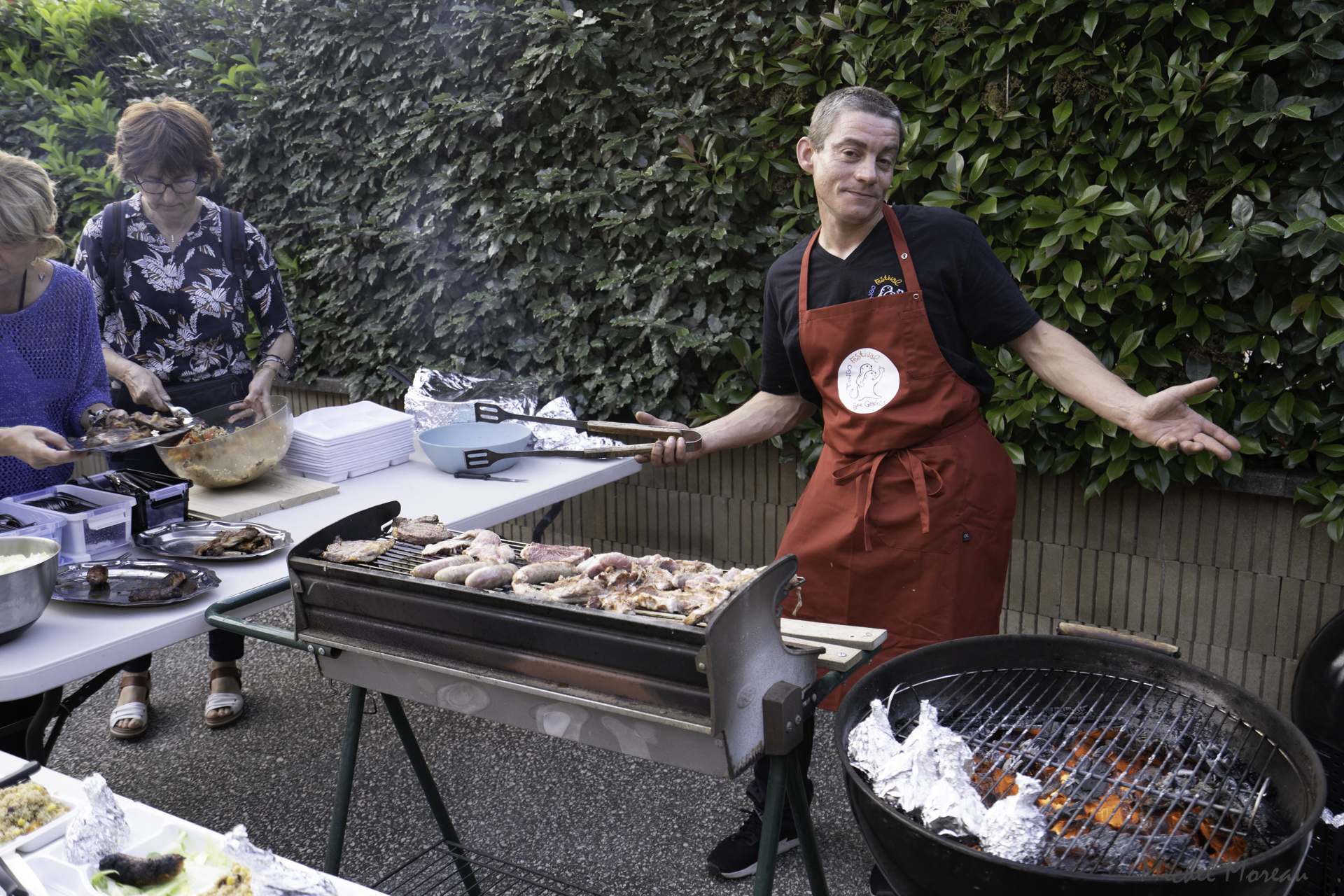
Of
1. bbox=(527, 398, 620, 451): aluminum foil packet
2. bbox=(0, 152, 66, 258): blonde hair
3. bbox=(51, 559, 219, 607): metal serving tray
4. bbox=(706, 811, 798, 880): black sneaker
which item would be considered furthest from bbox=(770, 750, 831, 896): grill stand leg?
bbox=(0, 152, 66, 258): blonde hair

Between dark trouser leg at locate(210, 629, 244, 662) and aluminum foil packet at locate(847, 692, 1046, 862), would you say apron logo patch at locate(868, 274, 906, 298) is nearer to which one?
aluminum foil packet at locate(847, 692, 1046, 862)

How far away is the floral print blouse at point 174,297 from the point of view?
3566 millimetres

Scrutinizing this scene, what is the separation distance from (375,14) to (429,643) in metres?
4.55

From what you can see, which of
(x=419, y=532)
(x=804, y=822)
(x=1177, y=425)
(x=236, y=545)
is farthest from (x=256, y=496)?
(x=1177, y=425)

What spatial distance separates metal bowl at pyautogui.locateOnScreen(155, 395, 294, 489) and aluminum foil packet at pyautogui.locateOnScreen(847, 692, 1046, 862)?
229cm

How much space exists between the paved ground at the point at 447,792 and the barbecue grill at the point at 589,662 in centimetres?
104

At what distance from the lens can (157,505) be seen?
2.69m

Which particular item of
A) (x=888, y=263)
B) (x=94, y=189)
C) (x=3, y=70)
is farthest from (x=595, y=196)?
(x=3, y=70)

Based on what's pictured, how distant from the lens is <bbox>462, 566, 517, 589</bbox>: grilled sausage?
1.94 m

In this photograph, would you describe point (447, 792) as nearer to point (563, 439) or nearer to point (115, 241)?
point (563, 439)

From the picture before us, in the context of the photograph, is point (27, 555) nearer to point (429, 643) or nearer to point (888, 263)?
point (429, 643)

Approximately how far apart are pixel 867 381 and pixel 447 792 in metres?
2.13

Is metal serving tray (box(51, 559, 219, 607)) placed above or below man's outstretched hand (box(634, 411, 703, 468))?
below

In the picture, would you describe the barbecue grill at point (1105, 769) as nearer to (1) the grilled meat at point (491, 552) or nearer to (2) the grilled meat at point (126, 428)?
(1) the grilled meat at point (491, 552)
